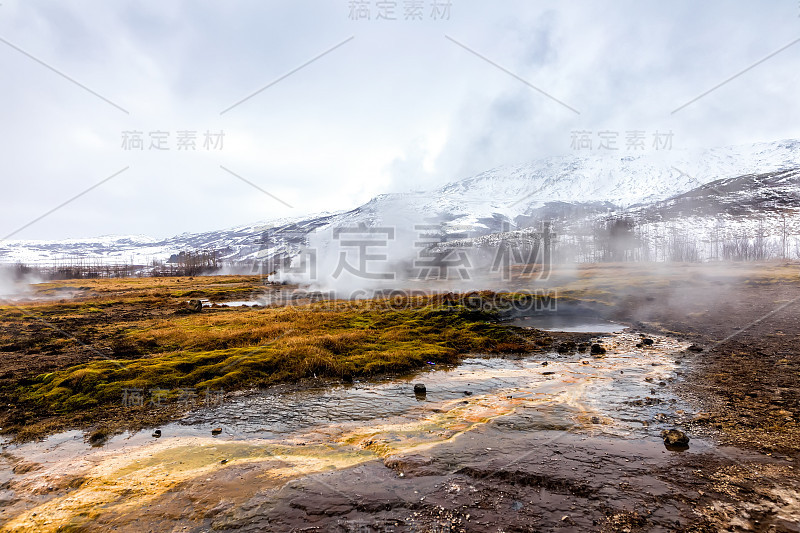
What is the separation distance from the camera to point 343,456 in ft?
30.1

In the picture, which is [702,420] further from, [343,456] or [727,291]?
[727,291]

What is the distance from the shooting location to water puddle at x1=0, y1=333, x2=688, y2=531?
7797 mm

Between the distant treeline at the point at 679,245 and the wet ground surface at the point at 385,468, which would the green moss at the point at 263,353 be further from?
the distant treeline at the point at 679,245

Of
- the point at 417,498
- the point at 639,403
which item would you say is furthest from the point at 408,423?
the point at 639,403

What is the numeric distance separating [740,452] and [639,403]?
12.4 ft

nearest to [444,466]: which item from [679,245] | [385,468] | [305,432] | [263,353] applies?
[385,468]

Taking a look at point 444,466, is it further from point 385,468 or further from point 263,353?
point 263,353

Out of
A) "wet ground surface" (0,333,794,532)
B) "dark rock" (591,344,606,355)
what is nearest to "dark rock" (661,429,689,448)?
"wet ground surface" (0,333,794,532)

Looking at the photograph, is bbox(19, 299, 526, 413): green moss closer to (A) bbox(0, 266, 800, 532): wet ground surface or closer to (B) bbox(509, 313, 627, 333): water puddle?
(A) bbox(0, 266, 800, 532): wet ground surface

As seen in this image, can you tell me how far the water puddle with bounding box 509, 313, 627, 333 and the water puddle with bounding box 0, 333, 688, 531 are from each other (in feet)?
36.1

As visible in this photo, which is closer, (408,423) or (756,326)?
(408,423)

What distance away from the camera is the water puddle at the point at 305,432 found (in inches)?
307

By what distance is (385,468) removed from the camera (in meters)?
8.50

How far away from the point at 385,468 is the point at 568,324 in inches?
1014
